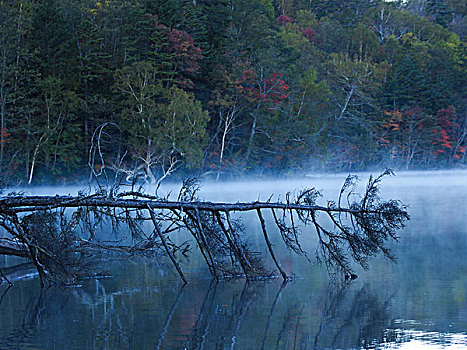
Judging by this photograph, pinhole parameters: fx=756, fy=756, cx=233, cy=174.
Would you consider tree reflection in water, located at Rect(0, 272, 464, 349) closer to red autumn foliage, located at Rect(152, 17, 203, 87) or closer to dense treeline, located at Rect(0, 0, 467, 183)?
dense treeline, located at Rect(0, 0, 467, 183)

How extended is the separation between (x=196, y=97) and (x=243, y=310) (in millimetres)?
27166

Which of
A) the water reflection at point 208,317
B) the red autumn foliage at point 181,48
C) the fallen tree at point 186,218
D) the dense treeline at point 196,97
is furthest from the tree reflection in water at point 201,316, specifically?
the red autumn foliage at point 181,48

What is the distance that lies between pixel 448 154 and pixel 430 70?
5.67m

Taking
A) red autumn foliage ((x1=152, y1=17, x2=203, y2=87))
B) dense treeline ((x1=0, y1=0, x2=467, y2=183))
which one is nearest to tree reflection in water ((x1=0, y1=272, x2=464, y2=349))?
dense treeline ((x1=0, y1=0, x2=467, y2=183))

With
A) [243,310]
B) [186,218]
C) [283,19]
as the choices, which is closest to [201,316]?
[243,310]

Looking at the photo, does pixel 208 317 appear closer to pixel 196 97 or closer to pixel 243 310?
pixel 243 310

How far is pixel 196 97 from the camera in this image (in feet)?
111

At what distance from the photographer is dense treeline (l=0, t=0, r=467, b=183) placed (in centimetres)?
2922

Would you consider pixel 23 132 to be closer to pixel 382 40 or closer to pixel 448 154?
pixel 448 154

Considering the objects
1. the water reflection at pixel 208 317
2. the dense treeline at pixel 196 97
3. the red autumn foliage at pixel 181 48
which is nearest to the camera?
the water reflection at pixel 208 317

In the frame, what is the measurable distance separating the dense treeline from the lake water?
1341cm

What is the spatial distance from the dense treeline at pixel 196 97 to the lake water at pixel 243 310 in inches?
528

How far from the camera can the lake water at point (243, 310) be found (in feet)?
19.5

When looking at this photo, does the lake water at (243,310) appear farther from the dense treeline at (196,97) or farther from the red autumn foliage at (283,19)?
the red autumn foliage at (283,19)
